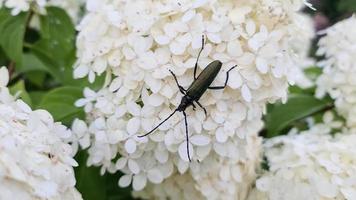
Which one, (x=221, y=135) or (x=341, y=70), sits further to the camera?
(x=341, y=70)

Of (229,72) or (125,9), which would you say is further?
(125,9)

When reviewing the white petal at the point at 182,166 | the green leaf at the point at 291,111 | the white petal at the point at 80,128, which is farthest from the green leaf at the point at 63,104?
the green leaf at the point at 291,111

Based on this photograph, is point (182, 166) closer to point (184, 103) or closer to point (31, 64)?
point (184, 103)

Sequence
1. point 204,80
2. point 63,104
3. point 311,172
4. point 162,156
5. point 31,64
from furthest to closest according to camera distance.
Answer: point 31,64 < point 63,104 < point 311,172 < point 162,156 < point 204,80

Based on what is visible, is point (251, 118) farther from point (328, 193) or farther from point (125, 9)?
point (125, 9)

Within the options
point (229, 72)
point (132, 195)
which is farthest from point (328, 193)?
point (132, 195)

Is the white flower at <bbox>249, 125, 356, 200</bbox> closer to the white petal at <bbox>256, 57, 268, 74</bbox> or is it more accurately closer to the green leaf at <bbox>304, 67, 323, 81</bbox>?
the white petal at <bbox>256, 57, 268, 74</bbox>

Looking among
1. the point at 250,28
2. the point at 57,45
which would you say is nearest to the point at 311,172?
the point at 250,28
